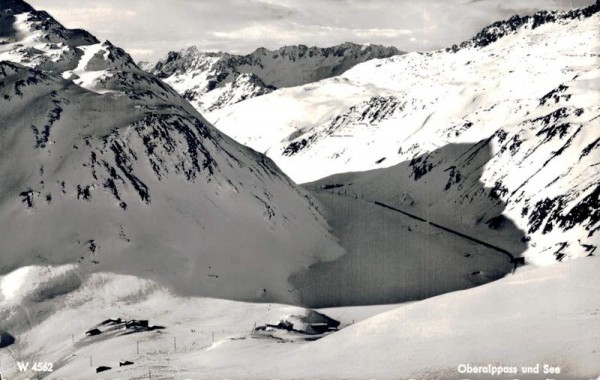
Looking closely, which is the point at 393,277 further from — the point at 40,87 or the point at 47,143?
→ the point at 40,87

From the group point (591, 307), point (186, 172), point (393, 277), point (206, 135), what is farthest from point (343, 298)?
point (591, 307)

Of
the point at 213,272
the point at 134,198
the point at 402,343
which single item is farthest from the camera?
the point at 134,198

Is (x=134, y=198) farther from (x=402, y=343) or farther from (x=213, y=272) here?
(x=402, y=343)

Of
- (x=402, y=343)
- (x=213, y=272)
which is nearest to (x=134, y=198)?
(x=213, y=272)

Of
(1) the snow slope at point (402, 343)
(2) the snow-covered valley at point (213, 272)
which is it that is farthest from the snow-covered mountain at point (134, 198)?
(1) the snow slope at point (402, 343)

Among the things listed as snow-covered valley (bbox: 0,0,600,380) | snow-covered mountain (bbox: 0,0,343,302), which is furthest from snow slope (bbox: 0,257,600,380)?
snow-covered mountain (bbox: 0,0,343,302)

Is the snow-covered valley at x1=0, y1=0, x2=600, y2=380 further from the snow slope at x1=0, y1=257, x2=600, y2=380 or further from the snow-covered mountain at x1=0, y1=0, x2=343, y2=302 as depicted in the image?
the snow-covered mountain at x1=0, y1=0, x2=343, y2=302
